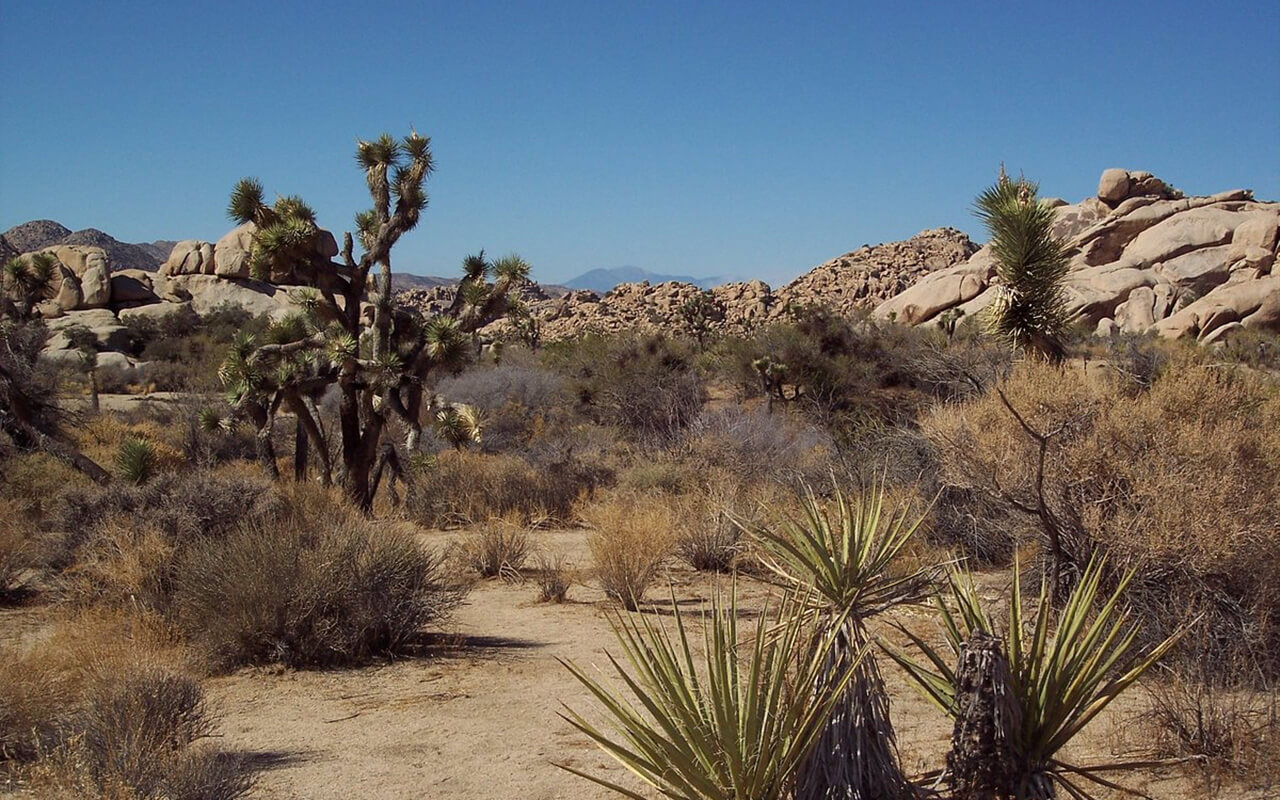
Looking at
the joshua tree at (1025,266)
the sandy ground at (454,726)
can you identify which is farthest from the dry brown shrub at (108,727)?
the joshua tree at (1025,266)

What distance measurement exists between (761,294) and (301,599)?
7367 cm

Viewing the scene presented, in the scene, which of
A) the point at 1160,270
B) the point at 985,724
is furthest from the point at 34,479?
the point at 1160,270

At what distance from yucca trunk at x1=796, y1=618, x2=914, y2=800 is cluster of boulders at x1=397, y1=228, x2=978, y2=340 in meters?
61.5

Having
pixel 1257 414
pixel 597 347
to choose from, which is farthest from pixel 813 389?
pixel 1257 414

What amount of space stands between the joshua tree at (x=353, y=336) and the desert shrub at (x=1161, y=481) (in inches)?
330

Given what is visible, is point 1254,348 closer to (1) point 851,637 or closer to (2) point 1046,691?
(2) point 1046,691

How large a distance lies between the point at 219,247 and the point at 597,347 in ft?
99.6

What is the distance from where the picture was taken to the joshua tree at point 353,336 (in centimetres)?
1440

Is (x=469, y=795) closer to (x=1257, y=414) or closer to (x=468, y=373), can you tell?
(x=1257, y=414)

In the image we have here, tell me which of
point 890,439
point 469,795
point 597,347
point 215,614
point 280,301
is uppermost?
point 280,301

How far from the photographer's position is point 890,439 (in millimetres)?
12477

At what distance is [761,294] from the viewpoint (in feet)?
262

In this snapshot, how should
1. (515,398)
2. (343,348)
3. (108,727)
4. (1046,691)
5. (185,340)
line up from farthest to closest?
(185,340) → (515,398) → (343,348) → (108,727) → (1046,691)

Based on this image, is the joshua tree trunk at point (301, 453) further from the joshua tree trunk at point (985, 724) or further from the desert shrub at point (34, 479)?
the joshua tree trunk at point (985, 724)
